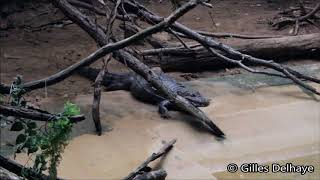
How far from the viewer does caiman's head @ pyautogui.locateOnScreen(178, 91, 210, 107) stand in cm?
530

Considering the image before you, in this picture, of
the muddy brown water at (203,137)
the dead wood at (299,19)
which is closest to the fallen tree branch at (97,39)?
the muddy brown water at (203,137)

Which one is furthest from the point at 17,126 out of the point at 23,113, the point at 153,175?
the point at 153,175

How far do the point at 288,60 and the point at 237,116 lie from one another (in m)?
2.05

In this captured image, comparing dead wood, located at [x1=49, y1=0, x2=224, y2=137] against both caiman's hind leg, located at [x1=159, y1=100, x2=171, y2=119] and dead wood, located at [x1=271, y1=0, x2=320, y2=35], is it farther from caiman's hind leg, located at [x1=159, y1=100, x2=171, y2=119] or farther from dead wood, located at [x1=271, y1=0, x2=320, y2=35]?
dead wood, located at [x1=271, y1=0, x2=320, y2=35]

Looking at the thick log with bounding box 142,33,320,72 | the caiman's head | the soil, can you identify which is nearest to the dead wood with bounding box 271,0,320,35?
the soil

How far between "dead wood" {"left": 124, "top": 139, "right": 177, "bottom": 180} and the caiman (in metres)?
0.48

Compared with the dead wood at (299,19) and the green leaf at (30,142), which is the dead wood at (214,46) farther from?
the green leaf at (30,142)

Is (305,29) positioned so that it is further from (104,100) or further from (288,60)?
(104,100)

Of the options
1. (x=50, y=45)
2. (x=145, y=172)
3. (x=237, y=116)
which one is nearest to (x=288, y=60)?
(x=237, y=116)

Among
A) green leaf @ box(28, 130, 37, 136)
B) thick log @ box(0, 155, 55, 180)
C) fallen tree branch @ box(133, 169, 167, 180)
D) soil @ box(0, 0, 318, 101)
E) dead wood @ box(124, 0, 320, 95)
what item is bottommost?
soil @ box(0, 0, 318, 101)

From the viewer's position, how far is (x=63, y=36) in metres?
7.58

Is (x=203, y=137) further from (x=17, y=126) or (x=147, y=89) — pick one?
(x=17, y=126)

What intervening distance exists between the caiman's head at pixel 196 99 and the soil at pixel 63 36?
95 centimetres

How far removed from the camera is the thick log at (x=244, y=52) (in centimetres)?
638
